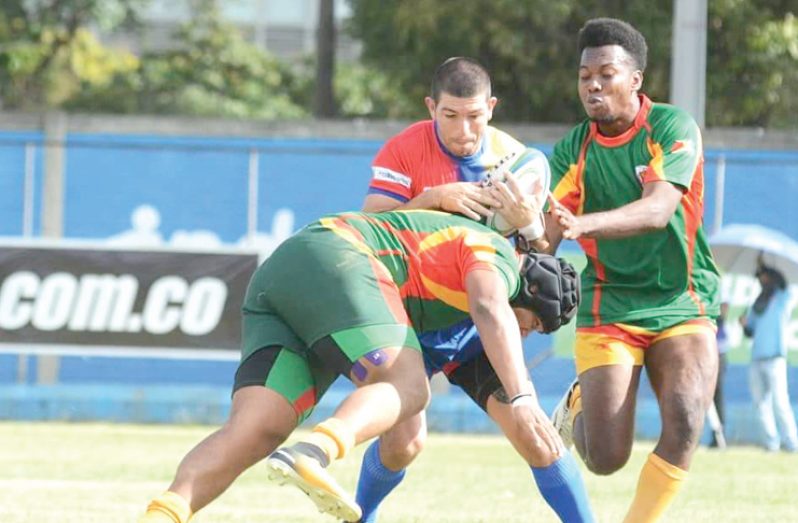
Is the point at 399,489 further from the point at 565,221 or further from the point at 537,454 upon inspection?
the point at 565,221

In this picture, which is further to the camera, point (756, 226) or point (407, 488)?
point (756, 226)

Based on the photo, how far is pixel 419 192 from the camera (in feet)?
24.7

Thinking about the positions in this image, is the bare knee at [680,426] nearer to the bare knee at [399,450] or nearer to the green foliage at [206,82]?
the bare knee at [399,450]

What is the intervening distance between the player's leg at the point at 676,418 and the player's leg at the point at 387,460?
102 cm

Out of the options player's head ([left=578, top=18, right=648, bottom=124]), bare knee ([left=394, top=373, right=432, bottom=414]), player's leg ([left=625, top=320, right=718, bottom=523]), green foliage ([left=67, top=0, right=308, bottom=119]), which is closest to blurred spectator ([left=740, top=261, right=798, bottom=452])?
player's leg ([left=625, top=320, right=718, bottom=523])

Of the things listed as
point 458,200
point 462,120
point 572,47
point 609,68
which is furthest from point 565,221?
point 572,47

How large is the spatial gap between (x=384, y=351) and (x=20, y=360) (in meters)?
12.0

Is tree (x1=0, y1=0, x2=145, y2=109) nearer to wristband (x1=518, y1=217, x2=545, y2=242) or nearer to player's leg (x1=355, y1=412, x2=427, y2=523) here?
player's leg (x1=355, y1=412, x2=427, y2=523)

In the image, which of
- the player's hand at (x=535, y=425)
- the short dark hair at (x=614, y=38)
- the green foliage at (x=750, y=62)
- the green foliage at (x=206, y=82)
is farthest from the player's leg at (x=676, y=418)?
the green foliage at (x=206, y=82)

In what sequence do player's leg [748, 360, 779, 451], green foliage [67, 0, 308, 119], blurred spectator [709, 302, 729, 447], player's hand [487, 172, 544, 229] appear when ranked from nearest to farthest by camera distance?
1. player's hand [487, 172, 544, 229]
2. player's leg [748, 360, 779, 451]
3. blurred spectator [709, 302, 729, 447]
4. green foliage [67, 0, 308, 119]

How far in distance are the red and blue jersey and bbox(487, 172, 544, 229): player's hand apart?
0.77 m

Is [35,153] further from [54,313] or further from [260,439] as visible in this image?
[260,439]

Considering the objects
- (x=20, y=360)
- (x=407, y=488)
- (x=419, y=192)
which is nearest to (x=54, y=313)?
(x=20, y=360)

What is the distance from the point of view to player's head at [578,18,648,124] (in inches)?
298
